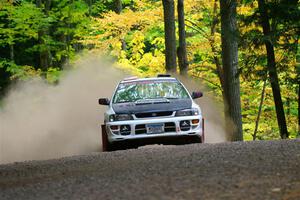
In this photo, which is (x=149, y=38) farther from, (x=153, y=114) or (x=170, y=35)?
(x=153, y=114)

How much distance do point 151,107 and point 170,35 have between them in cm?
1120

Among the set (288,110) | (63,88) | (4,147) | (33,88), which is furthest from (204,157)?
(288,110)

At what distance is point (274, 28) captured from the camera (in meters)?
17.5

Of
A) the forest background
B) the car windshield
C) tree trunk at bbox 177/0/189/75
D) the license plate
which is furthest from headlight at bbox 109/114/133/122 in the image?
the forest background

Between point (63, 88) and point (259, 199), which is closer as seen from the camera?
point (259, 199)

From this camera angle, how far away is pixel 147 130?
12.6 metres

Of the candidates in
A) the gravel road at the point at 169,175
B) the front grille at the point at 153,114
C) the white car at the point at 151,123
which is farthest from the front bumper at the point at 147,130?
the gravel road at the point at 169,175

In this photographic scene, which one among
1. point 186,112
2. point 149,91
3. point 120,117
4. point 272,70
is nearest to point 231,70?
point 272,70

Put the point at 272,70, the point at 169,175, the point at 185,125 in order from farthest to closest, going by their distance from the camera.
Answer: the point at 272,70 < the point at 185,125 < the point at 169,175

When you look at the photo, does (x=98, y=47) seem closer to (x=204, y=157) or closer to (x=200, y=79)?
(x=200, y=79)

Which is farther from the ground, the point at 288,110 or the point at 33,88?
the point at 33,88

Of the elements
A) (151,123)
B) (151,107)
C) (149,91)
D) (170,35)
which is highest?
(170,35)

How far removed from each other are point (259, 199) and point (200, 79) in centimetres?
2422

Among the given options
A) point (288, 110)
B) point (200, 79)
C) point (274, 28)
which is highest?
point (274, 28)
